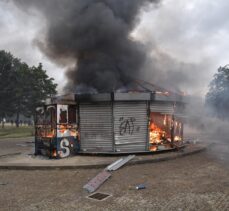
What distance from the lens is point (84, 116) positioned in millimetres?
13242

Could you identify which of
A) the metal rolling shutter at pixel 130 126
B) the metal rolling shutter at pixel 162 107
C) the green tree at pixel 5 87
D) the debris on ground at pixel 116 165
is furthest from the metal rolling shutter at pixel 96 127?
the green tree at pixel 5 87

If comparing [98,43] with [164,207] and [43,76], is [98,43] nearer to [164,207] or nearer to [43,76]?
[164,207]

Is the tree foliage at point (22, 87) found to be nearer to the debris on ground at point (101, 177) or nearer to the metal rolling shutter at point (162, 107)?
the metal rolling shutter at point (162, 107)

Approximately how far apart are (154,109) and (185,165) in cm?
355

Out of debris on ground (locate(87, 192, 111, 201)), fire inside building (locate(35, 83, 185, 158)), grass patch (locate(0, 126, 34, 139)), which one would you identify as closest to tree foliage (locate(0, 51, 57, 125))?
grass patch (locate(0, 126, 34, 139))

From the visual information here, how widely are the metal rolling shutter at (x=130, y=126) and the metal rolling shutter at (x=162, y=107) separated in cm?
50

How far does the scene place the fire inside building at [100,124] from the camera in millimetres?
12578

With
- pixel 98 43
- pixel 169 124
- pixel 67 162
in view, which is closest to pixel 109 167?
pixel 67 162

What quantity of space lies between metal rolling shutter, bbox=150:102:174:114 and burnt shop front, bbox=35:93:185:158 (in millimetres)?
10

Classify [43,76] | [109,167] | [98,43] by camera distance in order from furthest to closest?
1. [43,76]
2. [98,43]
3. [109,167]

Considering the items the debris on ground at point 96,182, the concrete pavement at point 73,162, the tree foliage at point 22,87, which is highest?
the tree foliage at point 22,87

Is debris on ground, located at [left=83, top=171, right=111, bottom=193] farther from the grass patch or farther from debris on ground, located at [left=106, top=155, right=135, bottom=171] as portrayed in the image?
the grass patch

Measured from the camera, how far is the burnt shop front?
12.6 metres

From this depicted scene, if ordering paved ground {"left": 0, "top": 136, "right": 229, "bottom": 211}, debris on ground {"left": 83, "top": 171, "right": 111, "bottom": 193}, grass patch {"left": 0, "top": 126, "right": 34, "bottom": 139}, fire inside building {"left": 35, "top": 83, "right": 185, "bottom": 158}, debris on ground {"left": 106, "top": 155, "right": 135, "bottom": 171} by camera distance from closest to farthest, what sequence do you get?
paved ground {"left": 0, "top": 136, "right": 229, "bottom": 211}, debris on ground {"left": 83, "top": 171, "right": 111, "bottom": 193}, debris on ground {"left": 106, "top": 155, "right": 135, "bottom": 171}, fire inside building {"left": 35, "top": 83, "right": 185, "bottom": 158}, grass patch {"left": 0, "top": 126, "right": 34, "bottom": 139}
